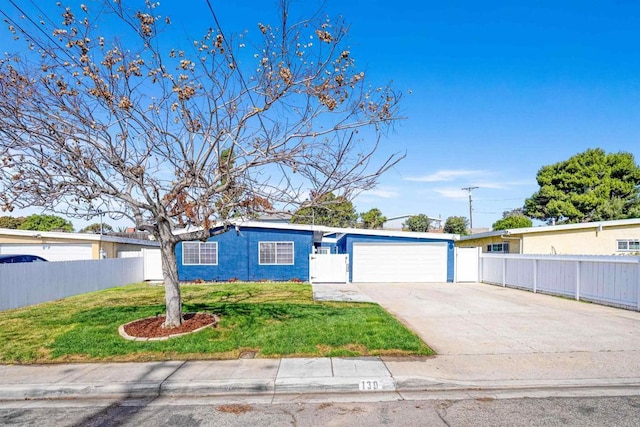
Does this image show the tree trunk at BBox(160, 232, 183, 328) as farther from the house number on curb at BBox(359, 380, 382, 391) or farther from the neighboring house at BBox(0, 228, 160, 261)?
the neighboring house at BBox(0, 228, 160, 261)

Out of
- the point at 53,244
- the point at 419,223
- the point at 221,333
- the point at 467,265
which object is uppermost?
the point at 419,223

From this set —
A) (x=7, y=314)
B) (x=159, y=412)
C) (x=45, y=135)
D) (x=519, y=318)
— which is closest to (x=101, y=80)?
(x=45, y=135)

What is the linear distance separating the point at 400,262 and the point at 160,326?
13.8 metres

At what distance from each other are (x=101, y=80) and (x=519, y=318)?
1034 cm

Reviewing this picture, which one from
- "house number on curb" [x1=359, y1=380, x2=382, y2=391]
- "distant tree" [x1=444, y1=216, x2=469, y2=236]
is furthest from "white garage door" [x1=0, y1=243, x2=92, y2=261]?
"distant tree" [x1=444, y1=216, x2=469, y2=236]

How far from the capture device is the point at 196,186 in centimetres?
811

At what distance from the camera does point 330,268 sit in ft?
65.1

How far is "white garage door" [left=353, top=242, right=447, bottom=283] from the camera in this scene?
2019 centimetres

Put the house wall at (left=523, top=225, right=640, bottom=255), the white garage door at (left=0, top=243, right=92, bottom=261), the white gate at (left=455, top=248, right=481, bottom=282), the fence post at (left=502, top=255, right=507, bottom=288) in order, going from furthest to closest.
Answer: the white garage door at (left=0, top=243, right=92, bottom=261)
the white gate at (left=455, top=248, right=481, bottom=282)
the house wall at (left=523, top=225, right=640, bottom=255)
the fence post at (left=502, top=255, right=507, bottom=288)

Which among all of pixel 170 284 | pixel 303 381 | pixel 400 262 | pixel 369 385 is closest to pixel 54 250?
pixel 170 284

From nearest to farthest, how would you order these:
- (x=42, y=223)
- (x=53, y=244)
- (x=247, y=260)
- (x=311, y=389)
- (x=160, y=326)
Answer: (x=311, y=389) → (x=160, y=326) → (x=247, y=260) → (x=53, y=244) → (x=42, y=223)

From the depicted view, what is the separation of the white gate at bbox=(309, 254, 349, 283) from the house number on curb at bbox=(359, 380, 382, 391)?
554 inches

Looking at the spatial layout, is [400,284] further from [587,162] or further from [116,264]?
[587,162]

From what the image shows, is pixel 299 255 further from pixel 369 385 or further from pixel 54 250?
pixel 369 385
